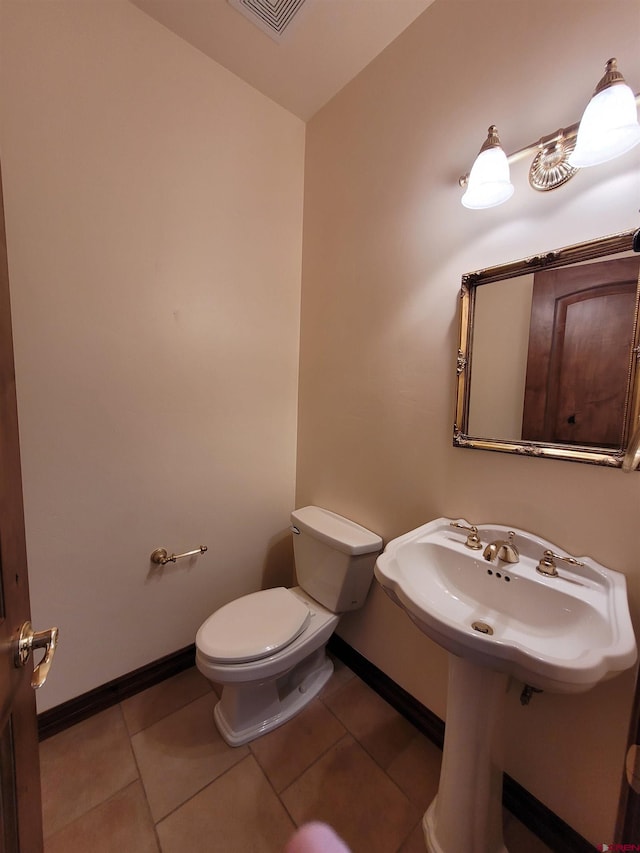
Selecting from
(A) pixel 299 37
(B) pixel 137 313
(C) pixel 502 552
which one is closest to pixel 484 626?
(C) pixel 502 552

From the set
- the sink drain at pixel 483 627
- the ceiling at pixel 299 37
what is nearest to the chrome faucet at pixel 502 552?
the sink drain at pixel 483 627

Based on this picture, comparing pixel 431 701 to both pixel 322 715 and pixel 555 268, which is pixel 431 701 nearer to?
pixel 322 715

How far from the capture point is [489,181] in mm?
907

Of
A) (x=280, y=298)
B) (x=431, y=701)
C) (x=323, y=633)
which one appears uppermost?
(x=280, y=298)

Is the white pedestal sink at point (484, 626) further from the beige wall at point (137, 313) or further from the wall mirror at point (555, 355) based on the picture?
the beige wall at point (137, 313)

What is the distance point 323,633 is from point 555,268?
151 cm

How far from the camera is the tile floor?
0.93 m

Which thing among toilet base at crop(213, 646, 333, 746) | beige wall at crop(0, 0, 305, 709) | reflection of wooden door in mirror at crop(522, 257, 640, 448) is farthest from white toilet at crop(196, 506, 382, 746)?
reflection of wooden door in mirror at crop(522, 257, 640, 448)

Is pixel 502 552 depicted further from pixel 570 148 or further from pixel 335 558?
pixel 570 148

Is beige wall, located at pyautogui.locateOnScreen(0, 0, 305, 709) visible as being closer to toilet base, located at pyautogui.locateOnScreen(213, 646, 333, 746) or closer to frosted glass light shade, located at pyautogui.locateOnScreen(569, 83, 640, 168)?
toilet base, located at pyautogui.locateOnScreen(213, 646, 333, 746)

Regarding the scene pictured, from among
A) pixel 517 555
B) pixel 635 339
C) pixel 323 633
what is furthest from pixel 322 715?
pixel 635 339

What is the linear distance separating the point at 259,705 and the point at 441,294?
170 centimetres

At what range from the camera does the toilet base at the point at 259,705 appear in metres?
1.18

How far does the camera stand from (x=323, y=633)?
1311 mm
